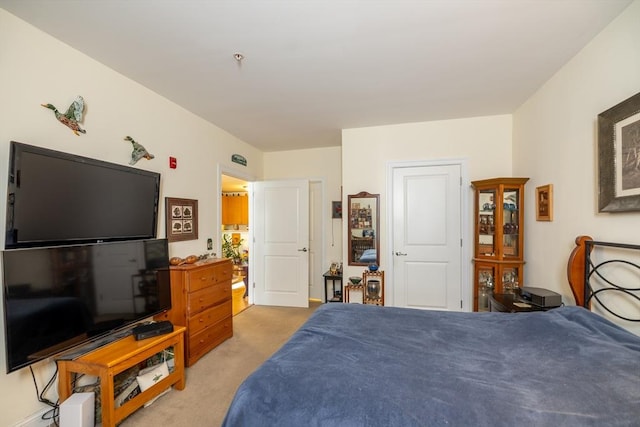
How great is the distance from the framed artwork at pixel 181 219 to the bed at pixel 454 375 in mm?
1946

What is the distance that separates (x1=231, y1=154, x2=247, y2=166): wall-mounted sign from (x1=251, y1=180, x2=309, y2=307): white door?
462mm

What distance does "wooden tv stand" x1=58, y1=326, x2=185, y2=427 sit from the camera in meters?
1.68

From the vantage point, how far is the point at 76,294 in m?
1.77

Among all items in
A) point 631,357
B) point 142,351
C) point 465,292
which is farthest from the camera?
point 465,292

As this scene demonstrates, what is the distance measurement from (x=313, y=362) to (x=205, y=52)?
217cm

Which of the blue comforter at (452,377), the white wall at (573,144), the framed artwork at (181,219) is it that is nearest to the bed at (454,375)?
the blue comforter at (452,377)

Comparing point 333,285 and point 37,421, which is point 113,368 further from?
point 333,285

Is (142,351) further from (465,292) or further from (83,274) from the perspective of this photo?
(465,292)

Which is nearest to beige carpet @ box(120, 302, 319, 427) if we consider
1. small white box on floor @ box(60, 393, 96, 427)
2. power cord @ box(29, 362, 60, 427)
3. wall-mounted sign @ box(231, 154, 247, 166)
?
small white box on floor @ box(60, 393, 96, 427)

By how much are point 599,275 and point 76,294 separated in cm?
334

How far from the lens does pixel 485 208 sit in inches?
124

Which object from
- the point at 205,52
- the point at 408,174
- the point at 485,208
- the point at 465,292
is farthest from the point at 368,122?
the point at 465,292

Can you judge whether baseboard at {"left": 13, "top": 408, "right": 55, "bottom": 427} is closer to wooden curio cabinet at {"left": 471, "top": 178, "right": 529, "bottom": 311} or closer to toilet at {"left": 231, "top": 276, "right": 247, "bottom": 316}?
toilet at {"left": 231, "top": 276, "right": 247, "bottom": 316}

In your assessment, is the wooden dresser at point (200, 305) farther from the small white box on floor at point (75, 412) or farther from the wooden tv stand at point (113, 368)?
the small white box on floor at point (75, 412)
